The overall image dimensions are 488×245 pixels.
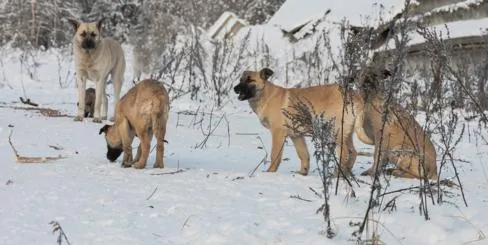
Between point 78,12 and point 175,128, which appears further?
point 78,12

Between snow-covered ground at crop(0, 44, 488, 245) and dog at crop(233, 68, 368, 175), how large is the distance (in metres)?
0.34

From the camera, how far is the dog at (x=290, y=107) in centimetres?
684

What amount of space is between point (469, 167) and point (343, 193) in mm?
2929

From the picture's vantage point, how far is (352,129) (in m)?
6.86

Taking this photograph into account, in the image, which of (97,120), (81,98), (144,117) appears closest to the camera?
(144,117)

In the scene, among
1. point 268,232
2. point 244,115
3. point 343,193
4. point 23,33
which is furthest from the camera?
point 23,33

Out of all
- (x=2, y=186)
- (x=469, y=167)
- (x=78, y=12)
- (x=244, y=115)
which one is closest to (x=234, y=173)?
(x=2, y=186)

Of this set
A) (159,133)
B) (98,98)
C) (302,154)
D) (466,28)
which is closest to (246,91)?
(302,154)

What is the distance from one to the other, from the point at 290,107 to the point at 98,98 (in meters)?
4.90

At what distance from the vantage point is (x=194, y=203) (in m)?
4.99

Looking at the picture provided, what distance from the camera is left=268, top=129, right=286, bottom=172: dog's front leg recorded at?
279 inches

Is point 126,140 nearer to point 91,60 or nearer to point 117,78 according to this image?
point 91,60

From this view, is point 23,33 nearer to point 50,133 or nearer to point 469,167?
point 50,133

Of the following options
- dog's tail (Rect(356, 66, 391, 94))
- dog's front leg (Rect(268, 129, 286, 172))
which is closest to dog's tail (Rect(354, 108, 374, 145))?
dog's front leg (Rect(268, 129, 286, 172))
